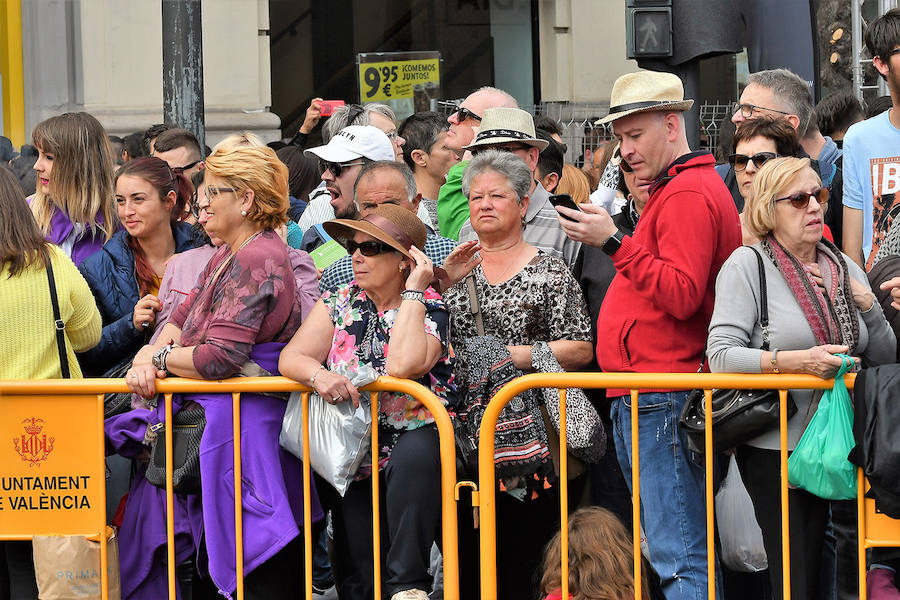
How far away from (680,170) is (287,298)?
4.99 feet

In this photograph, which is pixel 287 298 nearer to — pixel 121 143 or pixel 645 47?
pixel 645 47

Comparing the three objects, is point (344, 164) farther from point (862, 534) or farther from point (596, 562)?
point (862, 534)

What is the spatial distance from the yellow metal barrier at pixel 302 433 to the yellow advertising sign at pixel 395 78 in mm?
7086

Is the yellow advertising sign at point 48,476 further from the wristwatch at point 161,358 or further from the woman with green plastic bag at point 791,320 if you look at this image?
the woman with green plastic bag at point 791,320

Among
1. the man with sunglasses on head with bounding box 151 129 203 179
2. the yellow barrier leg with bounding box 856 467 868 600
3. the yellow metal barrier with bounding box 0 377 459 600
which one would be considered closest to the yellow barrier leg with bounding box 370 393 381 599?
the yellow metal barrier with bounding box 0 377 459 600

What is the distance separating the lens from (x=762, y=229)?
4652 mm

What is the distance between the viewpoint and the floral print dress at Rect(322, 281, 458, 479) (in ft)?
15.6

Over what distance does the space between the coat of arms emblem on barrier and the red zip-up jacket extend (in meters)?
2.09

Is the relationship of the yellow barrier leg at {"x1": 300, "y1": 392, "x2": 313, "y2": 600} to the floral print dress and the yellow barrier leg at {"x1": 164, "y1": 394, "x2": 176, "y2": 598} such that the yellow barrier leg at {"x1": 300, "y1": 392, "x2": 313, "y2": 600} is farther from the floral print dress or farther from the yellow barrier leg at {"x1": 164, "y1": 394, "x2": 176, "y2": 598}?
the yellow barrier leg at {"x1": 164, "y1": 394, "x2": 176, "y2": 598}

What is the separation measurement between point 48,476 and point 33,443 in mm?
134

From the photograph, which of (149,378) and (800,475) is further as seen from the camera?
(149,378)

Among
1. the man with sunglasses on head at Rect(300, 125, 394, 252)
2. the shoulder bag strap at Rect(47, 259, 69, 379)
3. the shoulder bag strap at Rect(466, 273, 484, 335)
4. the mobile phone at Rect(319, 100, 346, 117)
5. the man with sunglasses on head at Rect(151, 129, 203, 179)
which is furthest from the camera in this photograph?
the mobile phone at Rect(319, 100, 346, 117)

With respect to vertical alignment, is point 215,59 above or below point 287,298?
above

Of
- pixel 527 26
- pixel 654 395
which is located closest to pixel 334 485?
pixel 654 395
